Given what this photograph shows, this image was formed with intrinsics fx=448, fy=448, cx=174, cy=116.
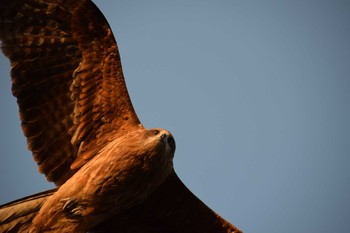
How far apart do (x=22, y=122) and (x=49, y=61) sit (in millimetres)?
1056

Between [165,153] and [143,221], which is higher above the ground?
[165,153]

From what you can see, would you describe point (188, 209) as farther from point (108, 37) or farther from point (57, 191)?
point (108, 37)

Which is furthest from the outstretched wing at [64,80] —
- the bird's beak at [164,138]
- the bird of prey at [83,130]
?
the bird's beak at [164,138]

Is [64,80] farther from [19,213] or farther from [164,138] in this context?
[19,213]

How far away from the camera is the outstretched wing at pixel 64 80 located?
22.6 feet

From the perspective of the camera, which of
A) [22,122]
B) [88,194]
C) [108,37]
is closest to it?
→ [88,194]

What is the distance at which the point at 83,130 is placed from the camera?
7.04 meters

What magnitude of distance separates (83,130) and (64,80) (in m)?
0.86

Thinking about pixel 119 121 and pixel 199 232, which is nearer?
pixel 119 121

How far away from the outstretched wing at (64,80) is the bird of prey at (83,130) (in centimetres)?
2

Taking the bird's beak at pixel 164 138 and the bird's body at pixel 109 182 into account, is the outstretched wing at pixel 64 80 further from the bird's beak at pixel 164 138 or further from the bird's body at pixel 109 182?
the bird's beak at pixel 164 138

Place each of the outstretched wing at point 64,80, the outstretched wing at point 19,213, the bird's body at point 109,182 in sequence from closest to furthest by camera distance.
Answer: the outstretched wing at point 19,213, the bird's body at point 109,182, the outstretched wing at point 64,80

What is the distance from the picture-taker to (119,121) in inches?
277

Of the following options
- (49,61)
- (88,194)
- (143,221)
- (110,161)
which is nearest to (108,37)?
(49,61)
